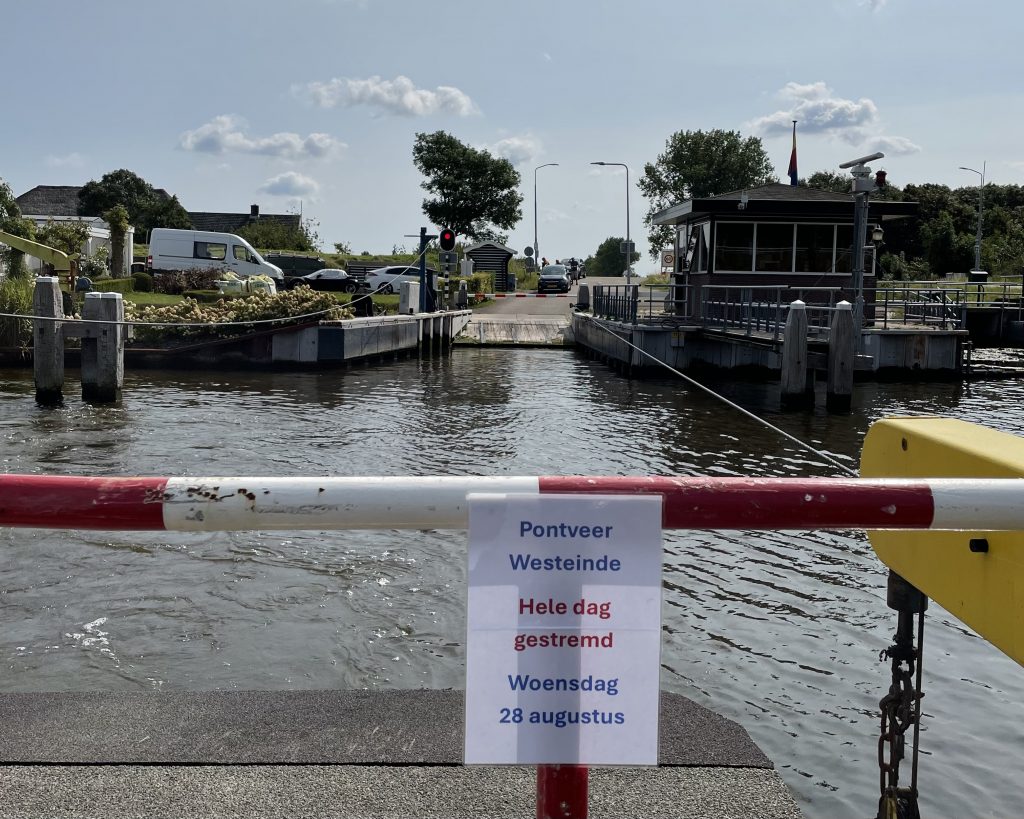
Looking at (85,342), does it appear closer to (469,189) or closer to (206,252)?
(206,252)

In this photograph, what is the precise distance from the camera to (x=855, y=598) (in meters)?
7.57

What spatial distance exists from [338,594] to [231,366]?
57.5 ft

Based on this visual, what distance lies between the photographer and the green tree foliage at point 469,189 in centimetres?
A: 8475

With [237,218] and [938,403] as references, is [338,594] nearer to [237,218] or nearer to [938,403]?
[938,403]

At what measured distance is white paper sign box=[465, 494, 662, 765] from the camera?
2.00 meters

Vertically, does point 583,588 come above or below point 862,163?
below

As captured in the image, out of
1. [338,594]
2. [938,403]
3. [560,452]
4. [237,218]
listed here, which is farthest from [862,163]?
[237,218]

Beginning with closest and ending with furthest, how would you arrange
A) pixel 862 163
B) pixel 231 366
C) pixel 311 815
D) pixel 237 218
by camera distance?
1. pixel 311 815
2. pixel 862 163
3. pixel 231 366
4. pixel 237 218

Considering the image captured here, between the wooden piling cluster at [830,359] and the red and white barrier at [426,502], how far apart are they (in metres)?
16.8

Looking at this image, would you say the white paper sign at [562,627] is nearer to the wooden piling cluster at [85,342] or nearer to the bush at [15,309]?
the wooden piling cluster at [85,342]

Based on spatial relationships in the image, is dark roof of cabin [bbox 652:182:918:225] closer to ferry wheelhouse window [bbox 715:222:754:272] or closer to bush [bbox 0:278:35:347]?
ferry wheelhouse window [bbox 715:222:754:272]

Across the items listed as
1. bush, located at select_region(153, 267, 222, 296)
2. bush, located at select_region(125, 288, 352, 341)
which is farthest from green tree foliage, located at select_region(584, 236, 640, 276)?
bush, located at select_region(125, 288, 352, 341)

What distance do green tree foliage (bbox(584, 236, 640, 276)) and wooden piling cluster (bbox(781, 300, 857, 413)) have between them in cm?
10798

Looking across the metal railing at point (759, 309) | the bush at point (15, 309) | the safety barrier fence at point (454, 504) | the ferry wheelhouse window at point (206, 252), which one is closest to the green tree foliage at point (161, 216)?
the ferry wheelhouse window at point (206, 252)
